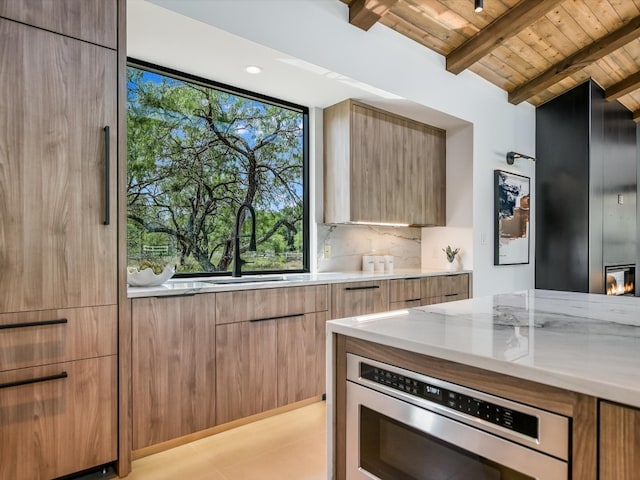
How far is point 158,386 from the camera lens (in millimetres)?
2160

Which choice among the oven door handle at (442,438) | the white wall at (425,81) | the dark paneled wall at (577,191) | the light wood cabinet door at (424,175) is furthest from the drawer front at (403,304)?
the dark paneled wall at (577,191)

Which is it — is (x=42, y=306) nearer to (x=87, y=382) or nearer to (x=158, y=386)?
(x=87, y=382)

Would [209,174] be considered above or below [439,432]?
above

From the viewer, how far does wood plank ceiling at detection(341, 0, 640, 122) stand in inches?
125

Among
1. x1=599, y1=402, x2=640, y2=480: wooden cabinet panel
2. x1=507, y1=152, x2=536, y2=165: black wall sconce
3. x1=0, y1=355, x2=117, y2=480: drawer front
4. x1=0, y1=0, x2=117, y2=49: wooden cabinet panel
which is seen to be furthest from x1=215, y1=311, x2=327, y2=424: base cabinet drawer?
x1=507, y1=152, x2=536, y2=165: black wall sconce

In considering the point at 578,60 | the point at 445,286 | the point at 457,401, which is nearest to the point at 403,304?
the point at 445,286

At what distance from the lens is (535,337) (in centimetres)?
106

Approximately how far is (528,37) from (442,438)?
4.03 meters

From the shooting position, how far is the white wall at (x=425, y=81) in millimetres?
2508

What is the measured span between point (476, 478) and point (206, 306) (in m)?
1.72

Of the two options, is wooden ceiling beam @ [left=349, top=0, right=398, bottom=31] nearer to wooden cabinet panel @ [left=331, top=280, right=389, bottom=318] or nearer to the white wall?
the white wall

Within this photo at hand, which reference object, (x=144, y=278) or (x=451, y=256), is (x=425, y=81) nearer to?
(x=451, y=256)

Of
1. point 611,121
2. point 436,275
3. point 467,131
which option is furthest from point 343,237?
point 611,121

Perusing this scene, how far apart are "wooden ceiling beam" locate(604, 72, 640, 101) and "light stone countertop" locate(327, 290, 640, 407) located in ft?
15.1
